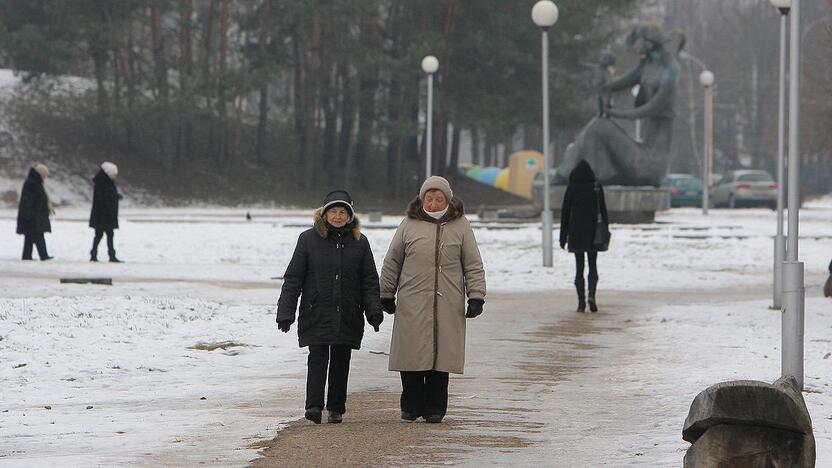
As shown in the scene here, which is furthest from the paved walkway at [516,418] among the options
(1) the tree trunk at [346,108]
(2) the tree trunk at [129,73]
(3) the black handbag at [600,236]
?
(1) the tree trunk at [346,108]

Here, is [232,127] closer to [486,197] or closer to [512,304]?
[486,197]

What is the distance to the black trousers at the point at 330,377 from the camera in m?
9.49

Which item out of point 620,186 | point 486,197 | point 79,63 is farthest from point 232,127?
point 620,186

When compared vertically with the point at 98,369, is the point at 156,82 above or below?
above

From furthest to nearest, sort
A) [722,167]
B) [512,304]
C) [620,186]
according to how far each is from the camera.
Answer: [722,167], [620,186], [512,304]

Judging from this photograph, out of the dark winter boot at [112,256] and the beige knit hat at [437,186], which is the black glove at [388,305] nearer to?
the beige knit hat at [437,186]

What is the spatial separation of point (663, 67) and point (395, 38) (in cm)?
1900

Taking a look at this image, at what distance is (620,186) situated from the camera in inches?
1598

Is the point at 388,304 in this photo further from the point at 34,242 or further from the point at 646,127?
the point at 646,127

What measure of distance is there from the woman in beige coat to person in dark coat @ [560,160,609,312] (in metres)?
8.05

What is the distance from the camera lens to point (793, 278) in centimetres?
1115

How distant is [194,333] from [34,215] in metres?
11.4

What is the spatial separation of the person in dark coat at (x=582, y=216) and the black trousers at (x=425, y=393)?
809cm

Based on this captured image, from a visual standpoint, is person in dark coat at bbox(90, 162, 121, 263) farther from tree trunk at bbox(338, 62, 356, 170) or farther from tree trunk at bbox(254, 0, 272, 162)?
tree trunk at bbox(338, 62, 356, 170)
